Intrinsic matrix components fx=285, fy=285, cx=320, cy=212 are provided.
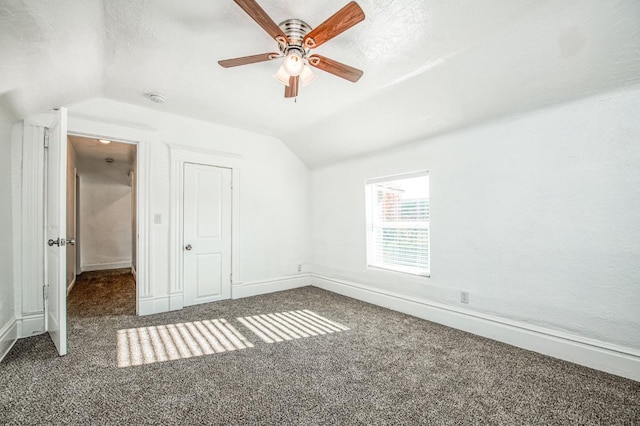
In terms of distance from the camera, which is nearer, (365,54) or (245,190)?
(365,54)

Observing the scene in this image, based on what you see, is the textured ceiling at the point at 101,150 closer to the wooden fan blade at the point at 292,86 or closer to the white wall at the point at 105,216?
the white wall at the point at 105,216

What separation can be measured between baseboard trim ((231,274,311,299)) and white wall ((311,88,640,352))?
1.94 m

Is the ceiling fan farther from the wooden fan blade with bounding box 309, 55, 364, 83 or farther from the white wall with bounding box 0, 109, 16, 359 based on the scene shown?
the white wall with bounding box 0, 109, 16, 359

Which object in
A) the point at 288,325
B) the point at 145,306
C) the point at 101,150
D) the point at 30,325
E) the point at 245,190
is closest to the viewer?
the point at 30,325

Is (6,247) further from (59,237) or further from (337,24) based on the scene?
(337,24)

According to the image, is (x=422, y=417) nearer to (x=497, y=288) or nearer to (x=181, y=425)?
(x=181, y=425)

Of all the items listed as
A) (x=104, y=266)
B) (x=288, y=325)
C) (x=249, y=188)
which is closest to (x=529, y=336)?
(x=288, y=325)

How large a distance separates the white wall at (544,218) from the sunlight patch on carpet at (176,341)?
2.17 m

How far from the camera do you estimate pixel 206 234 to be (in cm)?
409

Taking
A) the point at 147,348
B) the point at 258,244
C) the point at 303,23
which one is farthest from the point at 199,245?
the point at 303,23

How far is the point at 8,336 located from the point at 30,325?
1.15 feet

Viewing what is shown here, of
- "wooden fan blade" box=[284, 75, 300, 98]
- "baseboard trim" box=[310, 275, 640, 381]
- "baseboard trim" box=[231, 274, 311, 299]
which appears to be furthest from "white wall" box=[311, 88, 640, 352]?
"baseboard trim" box=[231, 274, 311, 299]

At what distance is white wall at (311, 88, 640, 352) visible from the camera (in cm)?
217

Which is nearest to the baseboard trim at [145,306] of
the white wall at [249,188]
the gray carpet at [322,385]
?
the white wall at [249,188]
